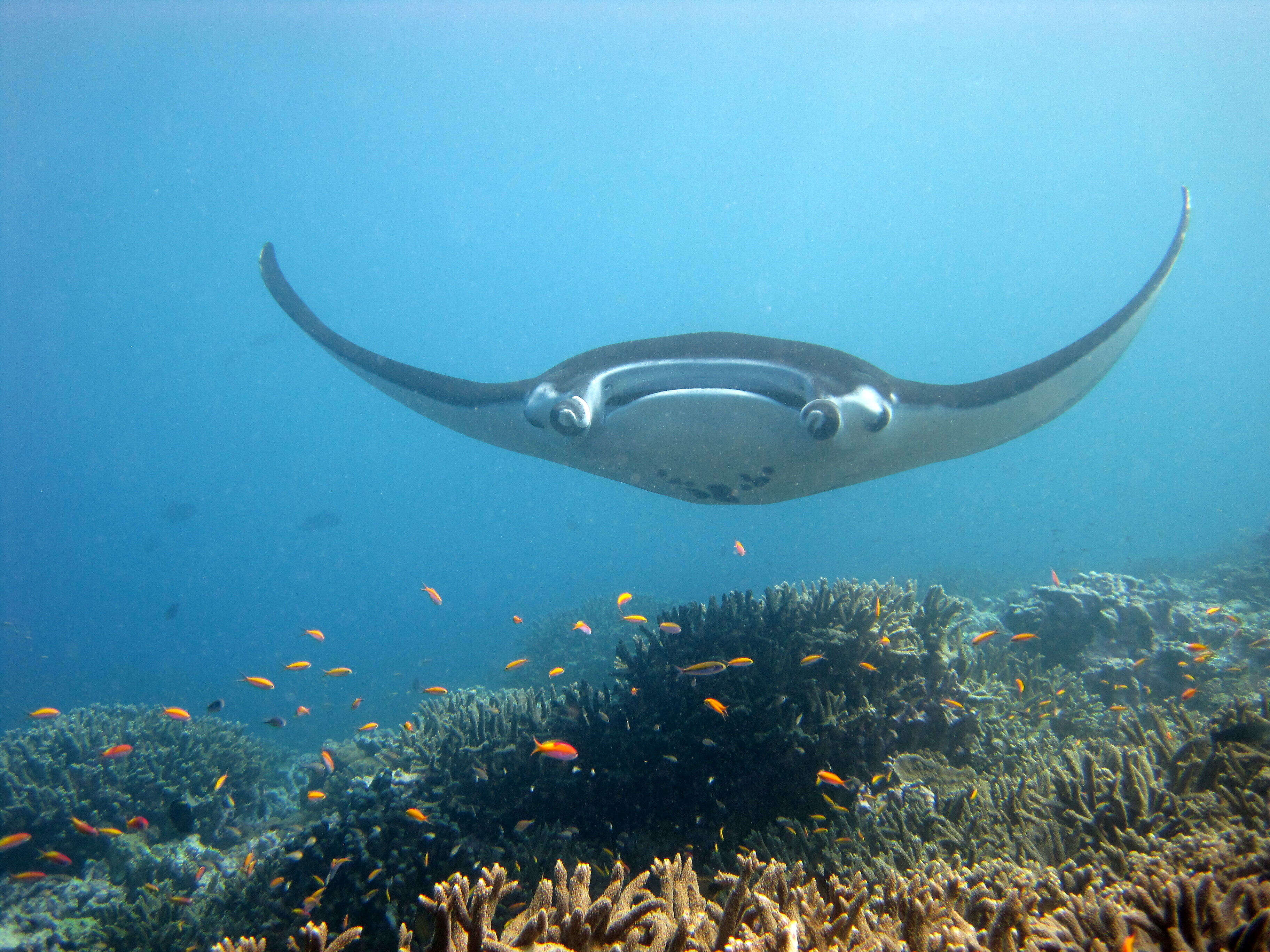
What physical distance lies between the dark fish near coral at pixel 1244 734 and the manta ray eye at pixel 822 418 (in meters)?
2.66

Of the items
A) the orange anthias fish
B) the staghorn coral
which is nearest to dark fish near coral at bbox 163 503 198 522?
the staghorn coral

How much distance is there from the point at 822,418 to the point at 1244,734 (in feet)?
9.36

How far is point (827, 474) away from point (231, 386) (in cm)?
9921

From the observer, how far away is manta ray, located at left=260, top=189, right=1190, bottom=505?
3385 mm

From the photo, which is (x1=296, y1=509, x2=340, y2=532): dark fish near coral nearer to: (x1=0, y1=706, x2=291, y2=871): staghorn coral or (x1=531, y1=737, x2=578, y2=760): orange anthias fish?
(x1=0, y1=706, x2=291, y2=871): staghorn coral

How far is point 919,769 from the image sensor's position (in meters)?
3.82

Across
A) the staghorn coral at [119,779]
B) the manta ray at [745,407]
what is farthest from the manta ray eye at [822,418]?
the staghorn coral at [119,779]

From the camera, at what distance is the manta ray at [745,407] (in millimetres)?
3385

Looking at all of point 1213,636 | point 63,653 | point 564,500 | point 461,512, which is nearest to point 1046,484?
point 564,500

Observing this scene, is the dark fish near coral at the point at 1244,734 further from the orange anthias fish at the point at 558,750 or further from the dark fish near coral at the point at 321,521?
the dark fish near coral at the point at 321,521

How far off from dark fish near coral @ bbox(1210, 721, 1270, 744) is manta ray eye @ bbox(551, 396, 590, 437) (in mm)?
3968

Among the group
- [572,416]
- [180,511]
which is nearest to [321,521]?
[180,511]

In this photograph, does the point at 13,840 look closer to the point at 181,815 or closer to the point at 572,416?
the point at 181,815

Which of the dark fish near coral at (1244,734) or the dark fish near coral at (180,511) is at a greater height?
the dark fish near coral at (180,511)
